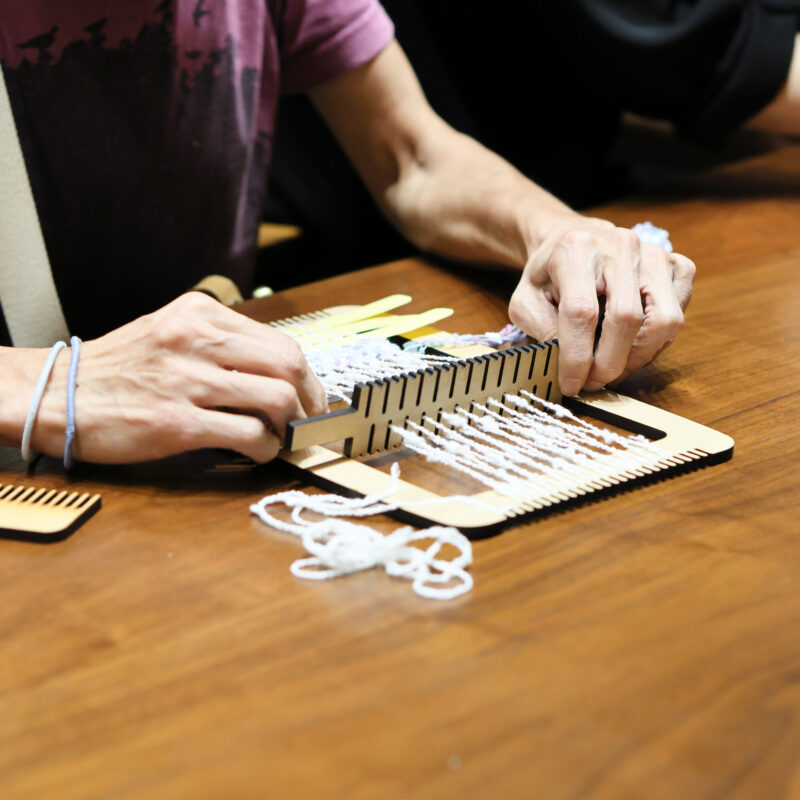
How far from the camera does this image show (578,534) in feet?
2.63

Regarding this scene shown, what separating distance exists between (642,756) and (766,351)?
73 cm

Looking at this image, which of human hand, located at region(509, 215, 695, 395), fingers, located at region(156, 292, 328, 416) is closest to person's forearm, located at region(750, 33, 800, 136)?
human hand, located at region(509, 215, 695, 395)

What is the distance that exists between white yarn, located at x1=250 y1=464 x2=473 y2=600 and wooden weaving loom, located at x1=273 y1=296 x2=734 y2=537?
1.0 inches

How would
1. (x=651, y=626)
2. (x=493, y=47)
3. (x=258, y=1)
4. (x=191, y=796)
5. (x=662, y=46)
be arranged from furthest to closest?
(x=493, y=47) → (x=662, y=46) → (x=258, y=1) → (x=651, y=626) → (x=191, y=796)

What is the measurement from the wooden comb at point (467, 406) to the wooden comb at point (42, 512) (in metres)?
0.18

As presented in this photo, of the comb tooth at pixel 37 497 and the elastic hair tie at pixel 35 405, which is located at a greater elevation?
the elastic hair tie at pixel 35 405

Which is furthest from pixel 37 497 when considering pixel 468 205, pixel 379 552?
pixel 468 205

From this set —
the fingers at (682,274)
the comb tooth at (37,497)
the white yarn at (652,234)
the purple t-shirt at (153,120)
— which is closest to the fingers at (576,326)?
the fingers at (682,274)

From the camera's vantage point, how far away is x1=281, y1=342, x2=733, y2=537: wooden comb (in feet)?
2.69

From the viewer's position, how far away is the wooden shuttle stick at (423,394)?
34.5 inches

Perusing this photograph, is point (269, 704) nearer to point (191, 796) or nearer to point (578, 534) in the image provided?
point (191, 796)

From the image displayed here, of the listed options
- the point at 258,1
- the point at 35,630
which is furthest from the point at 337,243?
the point at 35,630

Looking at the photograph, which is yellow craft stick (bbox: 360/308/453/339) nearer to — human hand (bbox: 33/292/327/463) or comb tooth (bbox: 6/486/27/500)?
human hand (bbox: 33/292/327/463)

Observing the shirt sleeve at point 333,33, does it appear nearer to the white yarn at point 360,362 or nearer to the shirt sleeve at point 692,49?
the shirt sleeve at point 692,49
